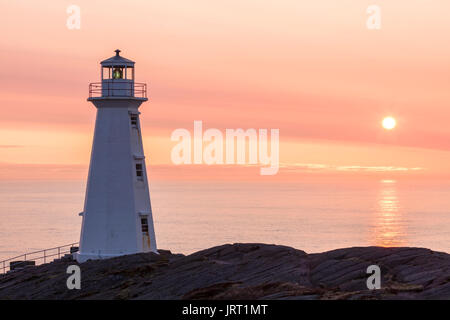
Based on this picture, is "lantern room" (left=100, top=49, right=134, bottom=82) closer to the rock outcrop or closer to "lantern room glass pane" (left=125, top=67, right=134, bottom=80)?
"lantern room glass pane" (left=125, top=67, right=134, bottom=80)

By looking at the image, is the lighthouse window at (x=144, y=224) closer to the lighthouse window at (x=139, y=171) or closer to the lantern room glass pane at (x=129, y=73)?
the lighthouse window at (x=139, y=171)

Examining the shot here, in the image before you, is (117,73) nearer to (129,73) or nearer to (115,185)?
(129,73)

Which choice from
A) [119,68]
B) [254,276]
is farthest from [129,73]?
[254,276]

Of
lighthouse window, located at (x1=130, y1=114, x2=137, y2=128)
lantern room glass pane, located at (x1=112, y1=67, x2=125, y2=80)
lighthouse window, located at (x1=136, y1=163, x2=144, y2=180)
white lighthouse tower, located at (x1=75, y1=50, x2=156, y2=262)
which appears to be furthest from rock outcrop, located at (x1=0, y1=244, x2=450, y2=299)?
lantern room glass pane, located at (x1=112, y1=67, x2=125, y2=80)

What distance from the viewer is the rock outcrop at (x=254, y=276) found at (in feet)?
103

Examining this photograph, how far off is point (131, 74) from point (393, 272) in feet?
72.7

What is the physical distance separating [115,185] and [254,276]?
46.6 ft

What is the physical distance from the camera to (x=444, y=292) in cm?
2894

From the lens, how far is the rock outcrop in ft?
103

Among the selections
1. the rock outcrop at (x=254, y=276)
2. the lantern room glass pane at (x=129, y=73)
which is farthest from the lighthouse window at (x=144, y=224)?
the lantern room glass pane at (x=129, y=73)

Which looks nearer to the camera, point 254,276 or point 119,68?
point 254,276

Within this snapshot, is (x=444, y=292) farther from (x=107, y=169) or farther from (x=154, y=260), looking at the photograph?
(x=107, y=169)

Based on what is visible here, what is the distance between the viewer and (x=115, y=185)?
153 ft
